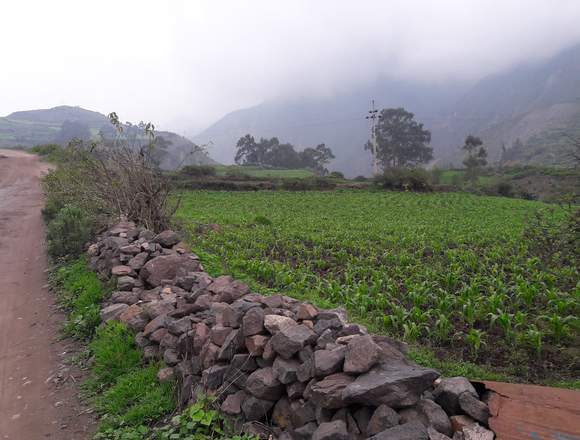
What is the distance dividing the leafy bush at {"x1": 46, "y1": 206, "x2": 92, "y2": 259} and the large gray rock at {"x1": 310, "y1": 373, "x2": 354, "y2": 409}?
24.8 ft

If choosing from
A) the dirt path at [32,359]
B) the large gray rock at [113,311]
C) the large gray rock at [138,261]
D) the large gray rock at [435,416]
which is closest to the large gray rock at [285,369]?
the large gray rock at [435,416]

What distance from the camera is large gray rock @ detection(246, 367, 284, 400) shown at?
3436 millimetres

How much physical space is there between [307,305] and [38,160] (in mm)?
32376

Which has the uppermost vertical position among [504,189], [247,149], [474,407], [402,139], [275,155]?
[402,139]

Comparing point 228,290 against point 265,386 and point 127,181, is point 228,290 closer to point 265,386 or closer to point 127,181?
point 265,386

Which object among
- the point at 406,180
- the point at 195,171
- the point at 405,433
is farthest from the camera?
the point at 195,171

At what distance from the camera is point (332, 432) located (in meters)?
2.78

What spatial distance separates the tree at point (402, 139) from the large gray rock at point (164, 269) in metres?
64.7

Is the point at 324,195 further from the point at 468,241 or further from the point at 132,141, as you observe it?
the point at 132,141

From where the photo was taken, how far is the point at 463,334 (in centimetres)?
514

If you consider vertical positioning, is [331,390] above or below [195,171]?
below

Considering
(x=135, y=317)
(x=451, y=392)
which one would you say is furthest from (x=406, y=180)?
(x=451, y=392)

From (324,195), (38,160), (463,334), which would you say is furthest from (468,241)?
(38,160)

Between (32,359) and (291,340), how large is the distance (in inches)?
145
